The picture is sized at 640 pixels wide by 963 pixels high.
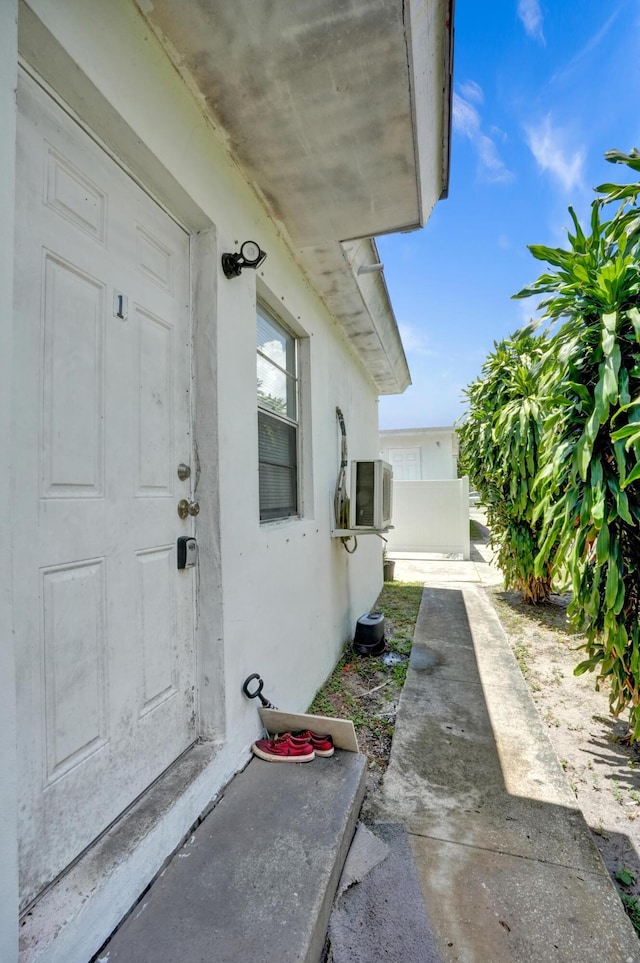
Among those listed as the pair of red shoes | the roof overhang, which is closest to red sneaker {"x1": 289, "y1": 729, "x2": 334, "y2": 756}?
the pair of red shoes

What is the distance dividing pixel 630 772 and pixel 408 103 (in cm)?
342

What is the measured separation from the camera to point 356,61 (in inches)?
55.8

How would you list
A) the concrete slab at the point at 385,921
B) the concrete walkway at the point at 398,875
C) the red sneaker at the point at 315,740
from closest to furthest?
the concrete walkway at the point at 398,875
the concrete slab at the point at 385,921
the red sneaker at the point at 315,740

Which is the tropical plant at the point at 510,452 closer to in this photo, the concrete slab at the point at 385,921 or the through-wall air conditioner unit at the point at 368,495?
the through-wall air conditioner unit at the point at 368,495

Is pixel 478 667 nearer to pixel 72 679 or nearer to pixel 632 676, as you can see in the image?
pixel 632 676

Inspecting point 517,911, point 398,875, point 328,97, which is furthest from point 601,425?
point 398,875

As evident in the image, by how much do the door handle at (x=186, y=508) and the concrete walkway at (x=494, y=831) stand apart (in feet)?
4.93

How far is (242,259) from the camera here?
6.06 ft

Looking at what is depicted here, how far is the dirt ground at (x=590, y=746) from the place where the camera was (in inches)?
69.6

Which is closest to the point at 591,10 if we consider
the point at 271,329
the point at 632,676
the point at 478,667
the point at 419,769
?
the point at 271,329

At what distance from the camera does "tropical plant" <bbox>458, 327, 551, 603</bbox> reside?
4.64 meters

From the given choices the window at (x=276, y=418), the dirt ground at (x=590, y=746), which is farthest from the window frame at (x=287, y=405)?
the dirt ground at (x=590, y=746)

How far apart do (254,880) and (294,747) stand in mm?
637

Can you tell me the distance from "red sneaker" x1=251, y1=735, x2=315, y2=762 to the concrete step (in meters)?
0.07
